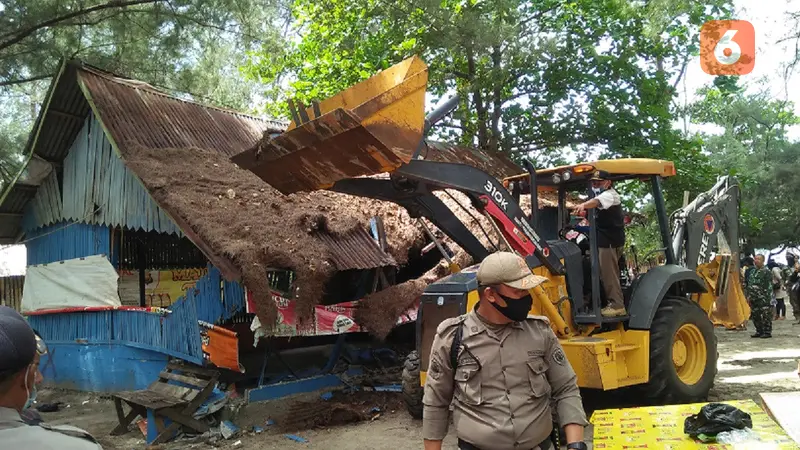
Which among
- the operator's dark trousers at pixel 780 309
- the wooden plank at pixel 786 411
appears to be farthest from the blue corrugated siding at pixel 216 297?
the operator's dark trousers at pixel 780 309

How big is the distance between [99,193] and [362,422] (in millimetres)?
6151

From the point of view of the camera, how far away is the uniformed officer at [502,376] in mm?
2980

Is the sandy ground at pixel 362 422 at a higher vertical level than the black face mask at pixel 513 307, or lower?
lower

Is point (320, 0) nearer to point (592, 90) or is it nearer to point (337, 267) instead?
point (592, 90)

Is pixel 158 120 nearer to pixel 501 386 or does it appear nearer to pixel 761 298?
pixel 501 386

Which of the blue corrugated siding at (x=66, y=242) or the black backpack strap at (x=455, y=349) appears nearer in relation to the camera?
the black backpack strap at (x=455, y=349)

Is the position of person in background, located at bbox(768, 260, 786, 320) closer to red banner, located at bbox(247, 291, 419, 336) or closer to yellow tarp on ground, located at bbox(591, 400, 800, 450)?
red banner, located at bbox(247, 291, 419, 336)

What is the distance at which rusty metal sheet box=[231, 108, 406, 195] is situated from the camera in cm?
518

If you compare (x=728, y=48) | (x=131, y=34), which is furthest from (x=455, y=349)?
(x=728, y=48)

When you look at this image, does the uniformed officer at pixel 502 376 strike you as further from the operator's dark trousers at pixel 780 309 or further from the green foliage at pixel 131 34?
the operator's dark trousers at pixel 780 309

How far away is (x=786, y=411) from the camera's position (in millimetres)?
3592

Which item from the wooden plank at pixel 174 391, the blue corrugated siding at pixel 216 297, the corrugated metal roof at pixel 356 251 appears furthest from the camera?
the corrugated metal roof at pixel 356 251

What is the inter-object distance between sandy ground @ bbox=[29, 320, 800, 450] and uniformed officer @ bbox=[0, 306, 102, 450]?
5331mm

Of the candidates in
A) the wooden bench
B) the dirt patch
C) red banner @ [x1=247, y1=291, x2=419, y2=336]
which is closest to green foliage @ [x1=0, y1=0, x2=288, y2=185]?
red banner @ [x1=247, y1=291, x2=419, y2=336]
